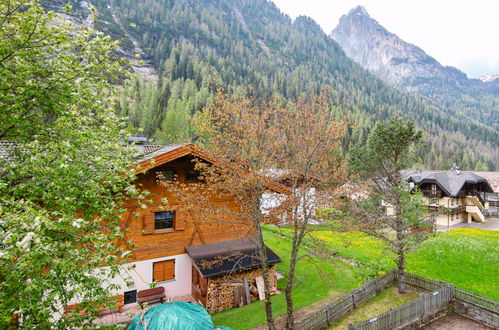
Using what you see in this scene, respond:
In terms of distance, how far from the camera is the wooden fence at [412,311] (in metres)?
11.9

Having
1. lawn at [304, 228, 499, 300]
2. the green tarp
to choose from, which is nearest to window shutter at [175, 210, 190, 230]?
the green tarp

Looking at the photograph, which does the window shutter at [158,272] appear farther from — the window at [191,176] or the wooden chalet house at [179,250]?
the window at [191,176]

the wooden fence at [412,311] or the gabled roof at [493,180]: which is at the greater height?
the gabled roof at [493,180]

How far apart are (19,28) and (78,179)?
4579mm

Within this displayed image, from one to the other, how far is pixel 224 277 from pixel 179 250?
10.7 ft

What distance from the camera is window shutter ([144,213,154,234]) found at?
15.2 m

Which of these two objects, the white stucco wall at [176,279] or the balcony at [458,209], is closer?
the white stucco wall at [176,279]

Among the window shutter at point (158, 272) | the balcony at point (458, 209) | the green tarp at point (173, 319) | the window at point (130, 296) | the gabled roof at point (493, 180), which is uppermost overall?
the gabled roof at point (493, 180)

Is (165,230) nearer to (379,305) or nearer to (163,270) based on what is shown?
(163,270)

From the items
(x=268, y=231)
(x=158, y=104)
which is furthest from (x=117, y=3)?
(x=268, y=231)

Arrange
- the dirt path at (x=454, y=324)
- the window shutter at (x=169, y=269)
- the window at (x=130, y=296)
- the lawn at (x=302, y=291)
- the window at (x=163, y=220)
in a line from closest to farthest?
the dirt path at (x=454, y=324) < the lawn at (x=302, y=291) < the window at (x=130, y=296) < the window at (x=163, y=220) < the window shutter at (x=169, y=269)

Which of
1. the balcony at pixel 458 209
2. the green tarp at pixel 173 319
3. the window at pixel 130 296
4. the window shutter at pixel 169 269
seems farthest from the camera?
the balcony at pixel 458 209

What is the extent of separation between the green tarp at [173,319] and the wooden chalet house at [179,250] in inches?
152

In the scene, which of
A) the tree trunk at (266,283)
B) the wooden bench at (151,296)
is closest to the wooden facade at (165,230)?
the wooden bench at (151,296)
